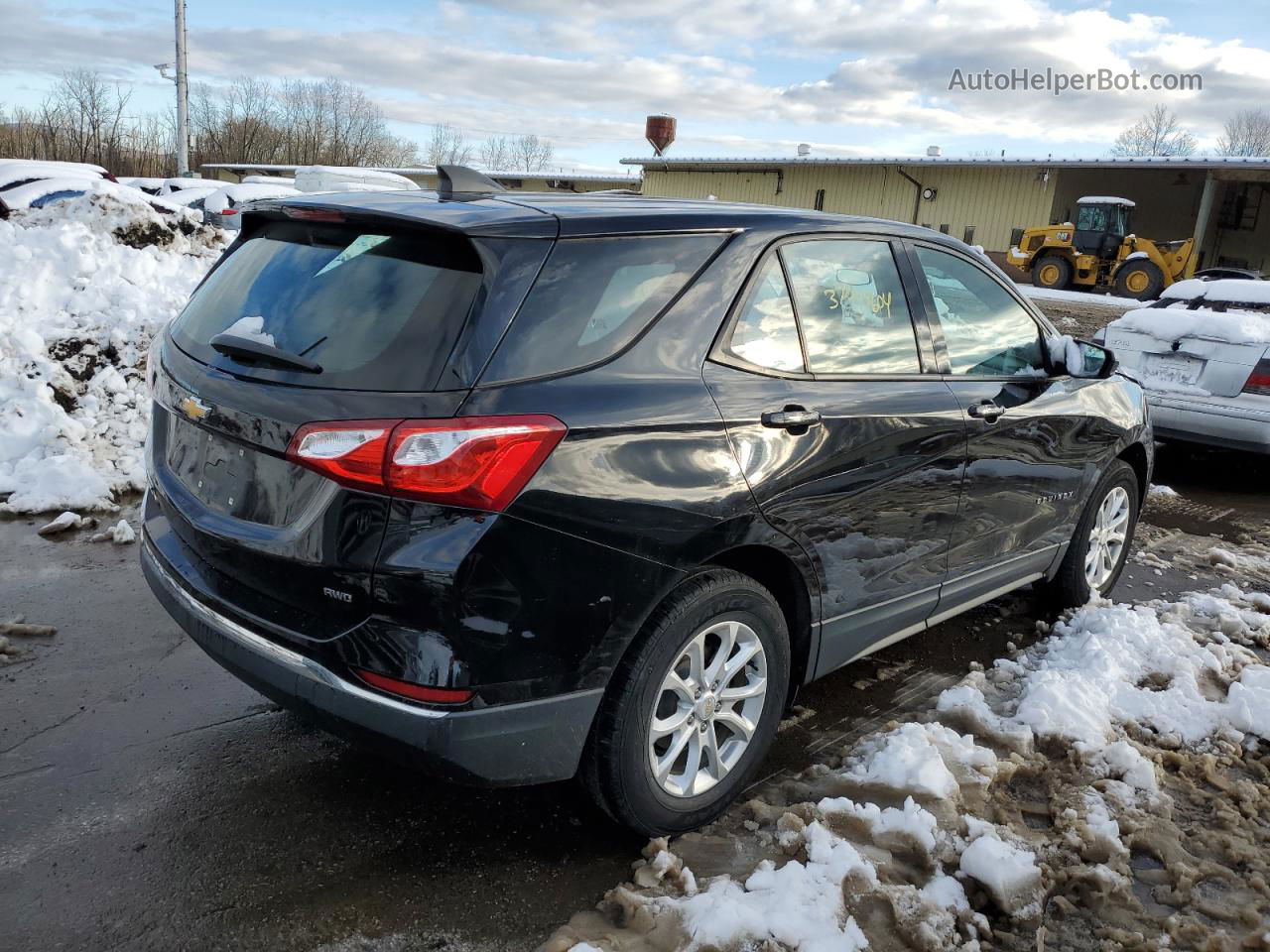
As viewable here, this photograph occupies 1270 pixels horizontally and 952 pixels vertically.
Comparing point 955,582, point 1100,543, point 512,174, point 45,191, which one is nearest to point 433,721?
point 955,582

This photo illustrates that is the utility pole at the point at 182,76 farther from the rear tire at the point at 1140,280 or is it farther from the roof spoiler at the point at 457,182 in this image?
the roof spoiler at the point at 457,182

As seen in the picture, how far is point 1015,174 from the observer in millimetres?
32062

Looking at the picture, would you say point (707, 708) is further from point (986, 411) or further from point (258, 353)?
point (986, 411)

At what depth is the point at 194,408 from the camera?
2.73 meters

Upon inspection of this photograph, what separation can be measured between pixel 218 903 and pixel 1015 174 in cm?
3421

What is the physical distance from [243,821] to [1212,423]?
7108 mm

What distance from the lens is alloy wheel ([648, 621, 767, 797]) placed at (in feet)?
9.09

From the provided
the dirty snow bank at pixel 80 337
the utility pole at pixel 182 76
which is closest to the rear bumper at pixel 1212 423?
the dirty snow bank at pixel 80 337

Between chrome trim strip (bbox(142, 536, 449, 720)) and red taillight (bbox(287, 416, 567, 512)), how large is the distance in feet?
1.60

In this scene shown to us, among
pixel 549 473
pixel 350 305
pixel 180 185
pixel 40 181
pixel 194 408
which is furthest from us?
pixel 180 185

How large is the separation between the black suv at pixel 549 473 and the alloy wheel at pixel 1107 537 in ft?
5.68

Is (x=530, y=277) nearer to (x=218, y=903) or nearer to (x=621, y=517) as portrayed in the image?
(x=621, y=517)

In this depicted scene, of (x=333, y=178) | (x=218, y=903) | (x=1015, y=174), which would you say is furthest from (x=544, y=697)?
(x=1015, y=174)

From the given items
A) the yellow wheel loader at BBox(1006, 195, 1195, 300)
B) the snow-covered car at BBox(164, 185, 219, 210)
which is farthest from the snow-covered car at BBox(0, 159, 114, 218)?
the yellow wheel loader at BBox(1006, 195, 1195, 300)
